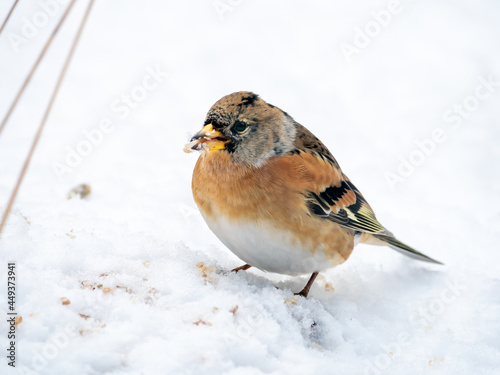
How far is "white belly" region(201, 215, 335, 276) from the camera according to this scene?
288 centimetres

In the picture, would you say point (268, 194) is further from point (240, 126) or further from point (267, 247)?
point (240, 126)

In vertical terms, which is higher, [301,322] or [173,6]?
[173,6]

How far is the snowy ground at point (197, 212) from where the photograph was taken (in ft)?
7.73

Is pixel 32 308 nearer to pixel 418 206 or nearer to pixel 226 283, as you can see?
pixel 226 283

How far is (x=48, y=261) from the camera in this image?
2650 millimetres

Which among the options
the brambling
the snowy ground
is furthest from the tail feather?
the brambling

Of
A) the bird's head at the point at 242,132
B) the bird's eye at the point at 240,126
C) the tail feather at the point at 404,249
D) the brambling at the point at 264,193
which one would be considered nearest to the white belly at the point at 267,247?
the brambling at the point at 264,193

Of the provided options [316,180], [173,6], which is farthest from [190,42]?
[316,180]

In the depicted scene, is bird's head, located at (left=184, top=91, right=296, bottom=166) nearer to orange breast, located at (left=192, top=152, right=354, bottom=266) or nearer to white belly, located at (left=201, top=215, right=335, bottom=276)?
Result: orange breast, located at (left=192, top=152, right=354, bottom=266)

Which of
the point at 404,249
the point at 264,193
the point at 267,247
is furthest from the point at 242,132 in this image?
the point at 404,249

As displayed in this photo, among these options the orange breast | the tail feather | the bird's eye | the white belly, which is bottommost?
the white belly

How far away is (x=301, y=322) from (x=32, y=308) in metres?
1.27

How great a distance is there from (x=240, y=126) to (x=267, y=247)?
2.25ft

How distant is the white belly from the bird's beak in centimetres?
39
